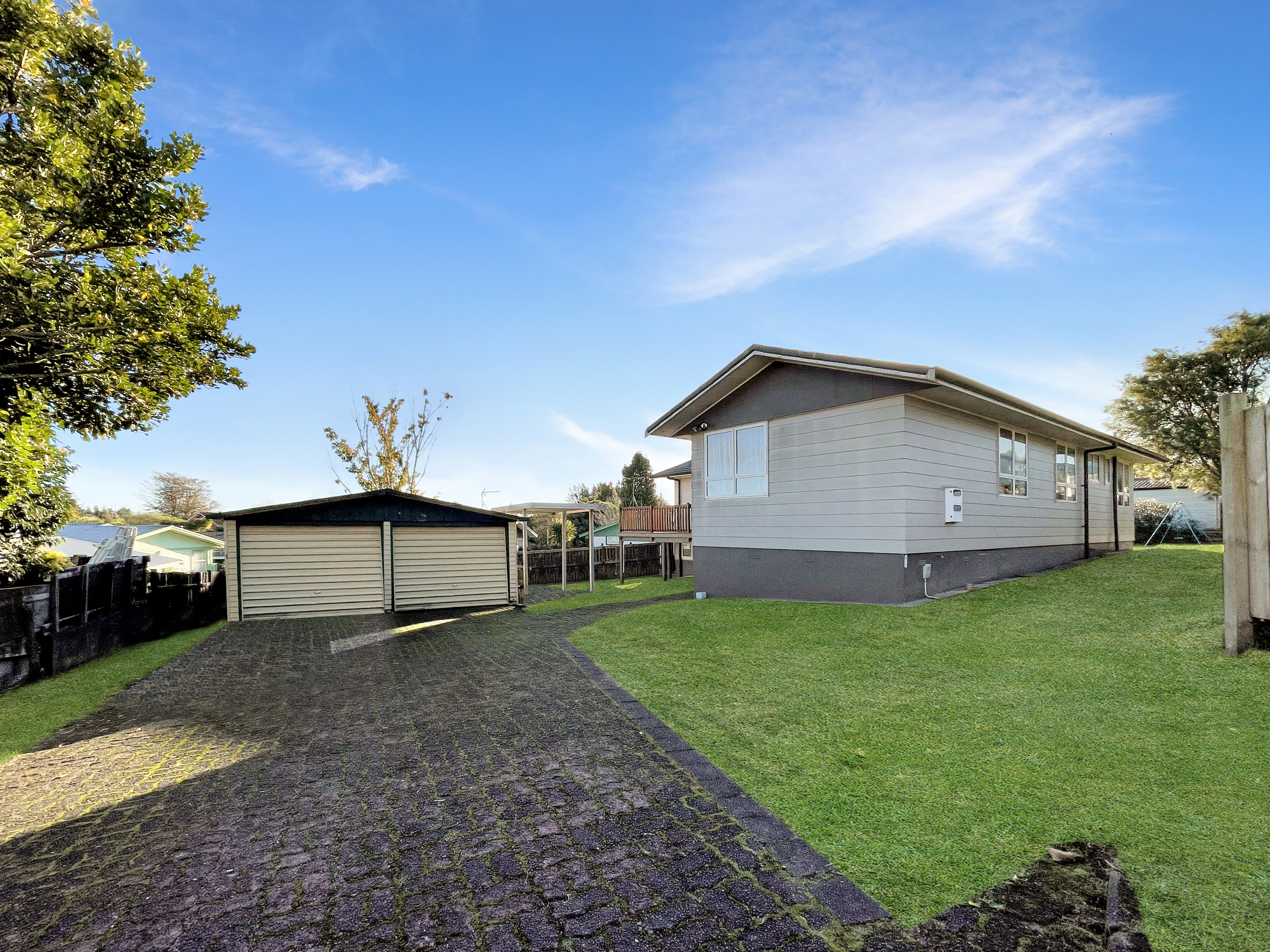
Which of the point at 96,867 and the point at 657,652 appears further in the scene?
the point at 657,652

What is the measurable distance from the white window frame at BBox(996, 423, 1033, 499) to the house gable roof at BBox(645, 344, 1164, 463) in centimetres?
17

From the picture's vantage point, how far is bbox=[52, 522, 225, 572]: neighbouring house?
2666 cm

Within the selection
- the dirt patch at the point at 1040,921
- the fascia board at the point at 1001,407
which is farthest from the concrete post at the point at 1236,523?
the dirt patch at the point at 1040,921

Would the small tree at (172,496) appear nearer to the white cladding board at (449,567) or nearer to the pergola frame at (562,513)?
the pergola frame at (562,513)

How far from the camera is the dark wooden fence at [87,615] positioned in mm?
7359

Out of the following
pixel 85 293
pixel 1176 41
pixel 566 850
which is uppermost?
pixel 1176 41

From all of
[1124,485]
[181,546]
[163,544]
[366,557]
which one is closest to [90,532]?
[163,544]

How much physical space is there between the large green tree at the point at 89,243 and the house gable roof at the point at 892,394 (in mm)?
8710

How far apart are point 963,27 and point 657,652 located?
10.2m

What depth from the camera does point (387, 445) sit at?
1174 inches

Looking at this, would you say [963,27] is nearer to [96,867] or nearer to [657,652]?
[657,652]

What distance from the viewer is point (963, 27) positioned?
29.0ft

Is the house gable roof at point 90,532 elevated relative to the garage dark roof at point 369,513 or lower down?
lower down

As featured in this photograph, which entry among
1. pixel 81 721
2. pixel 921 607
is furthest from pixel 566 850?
pixel 921 607
